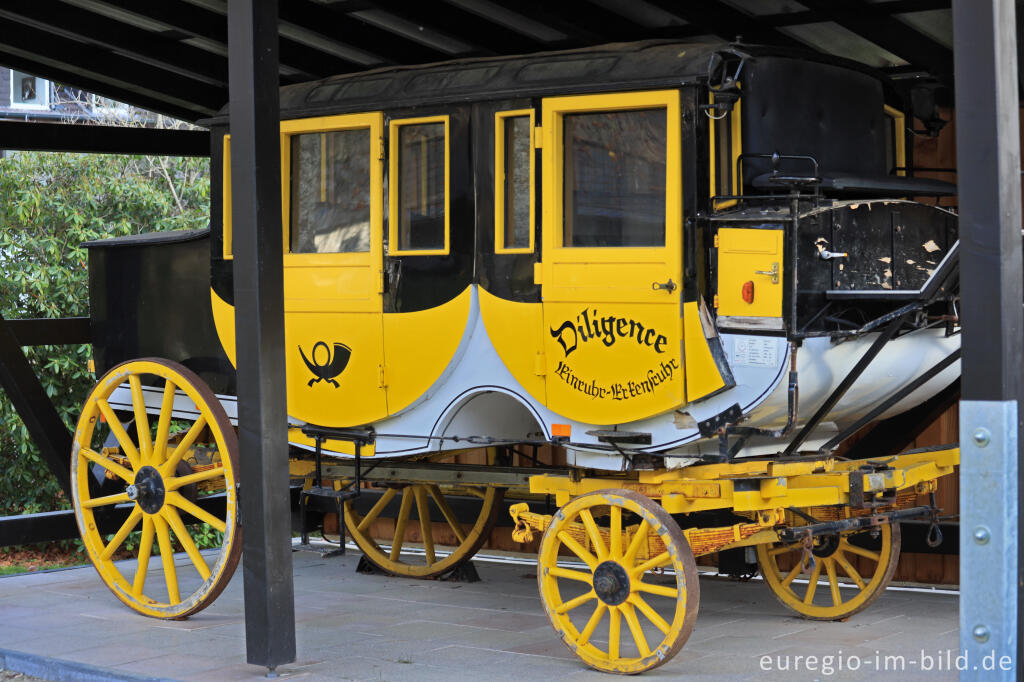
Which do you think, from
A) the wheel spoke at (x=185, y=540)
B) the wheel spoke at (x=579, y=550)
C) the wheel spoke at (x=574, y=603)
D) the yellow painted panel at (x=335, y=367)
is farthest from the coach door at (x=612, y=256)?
the wheel spoke at (x=185, y=540)

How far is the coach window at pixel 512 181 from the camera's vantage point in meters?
6.87

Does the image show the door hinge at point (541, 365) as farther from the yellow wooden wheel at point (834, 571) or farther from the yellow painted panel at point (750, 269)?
the yellow wooden wheel at point (834, 571)

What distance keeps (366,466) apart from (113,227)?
7.48 m

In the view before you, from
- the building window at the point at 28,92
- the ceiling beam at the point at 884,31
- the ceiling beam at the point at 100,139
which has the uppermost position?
the building window at the point at 28,92

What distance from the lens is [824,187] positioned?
6.20 m

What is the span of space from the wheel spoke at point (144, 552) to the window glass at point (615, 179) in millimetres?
2731

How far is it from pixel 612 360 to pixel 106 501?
10.3 ft

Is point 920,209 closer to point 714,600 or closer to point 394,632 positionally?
point 714,600

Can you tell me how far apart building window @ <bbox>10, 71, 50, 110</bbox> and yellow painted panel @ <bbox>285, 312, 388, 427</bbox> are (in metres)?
15.6

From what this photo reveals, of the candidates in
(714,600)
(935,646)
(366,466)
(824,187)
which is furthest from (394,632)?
(824,187)

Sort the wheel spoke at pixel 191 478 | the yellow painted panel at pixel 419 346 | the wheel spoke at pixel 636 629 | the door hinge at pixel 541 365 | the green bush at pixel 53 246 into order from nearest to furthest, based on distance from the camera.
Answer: the wheel spoke at pixel 636 629 < the door hinge at pixel 541 365 < the yellow painted panel at pixel 419 346 < the wheel spoke at pixel 191 478 < the green bush at pixel 53 246

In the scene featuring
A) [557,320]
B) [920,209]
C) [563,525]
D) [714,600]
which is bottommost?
[714,600]

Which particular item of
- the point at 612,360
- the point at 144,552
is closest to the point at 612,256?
the point at 612,360

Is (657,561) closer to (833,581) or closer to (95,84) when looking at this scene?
(833,581)
